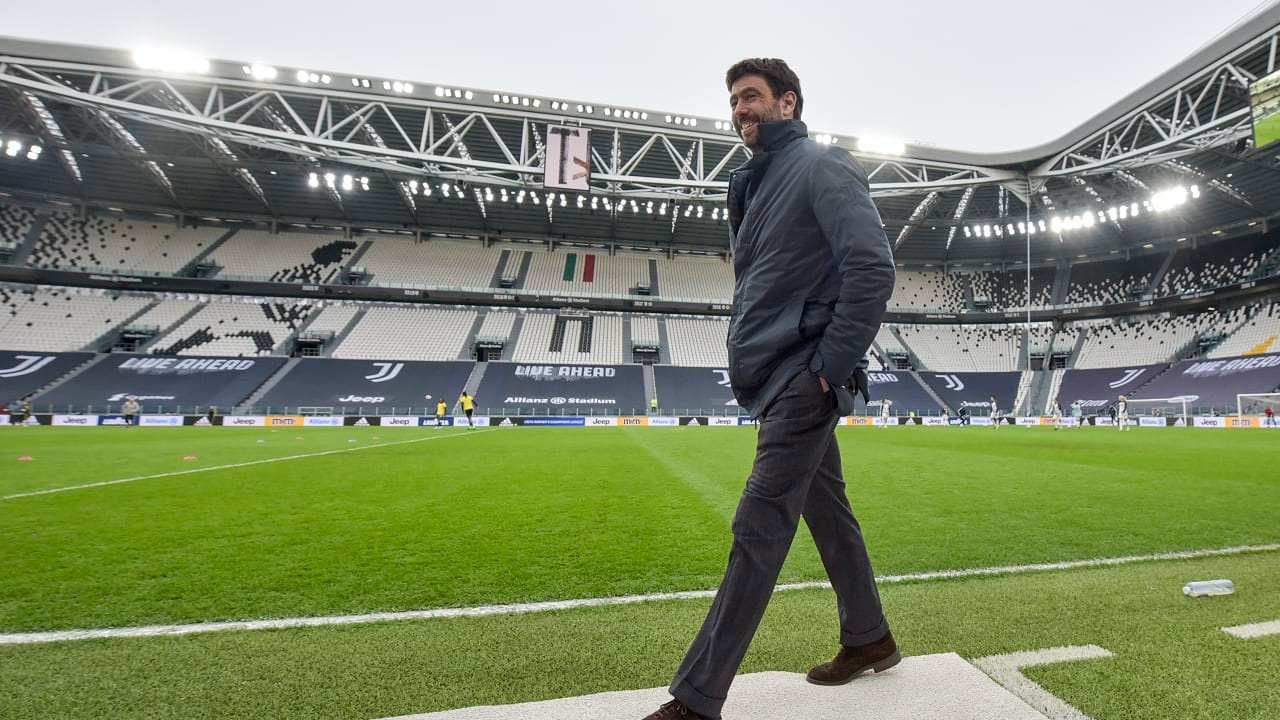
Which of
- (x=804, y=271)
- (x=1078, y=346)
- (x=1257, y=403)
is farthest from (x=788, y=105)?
(x=1078, y=346)

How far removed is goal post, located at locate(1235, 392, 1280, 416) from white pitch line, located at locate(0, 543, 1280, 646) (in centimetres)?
3388

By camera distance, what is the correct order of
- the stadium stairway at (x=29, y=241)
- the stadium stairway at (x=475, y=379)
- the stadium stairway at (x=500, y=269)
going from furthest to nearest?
the stadium stairway at (x=500, y=269)
the stadium stairway at (x=29, y=241)
the stadium stairway at (x=475, y=379)

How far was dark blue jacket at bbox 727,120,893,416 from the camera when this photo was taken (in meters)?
1.66

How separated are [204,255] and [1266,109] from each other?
50.7 metres

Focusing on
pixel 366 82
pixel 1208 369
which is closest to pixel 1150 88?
pixel 1208 369

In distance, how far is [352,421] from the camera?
2830 cm

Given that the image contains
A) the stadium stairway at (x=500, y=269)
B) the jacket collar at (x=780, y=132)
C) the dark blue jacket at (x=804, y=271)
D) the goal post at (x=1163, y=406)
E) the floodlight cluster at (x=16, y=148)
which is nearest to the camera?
the dark blue jacket at (x=804, y=271)

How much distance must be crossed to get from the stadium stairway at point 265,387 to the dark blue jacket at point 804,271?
32.9 m

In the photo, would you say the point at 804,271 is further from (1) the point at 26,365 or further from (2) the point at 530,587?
(1) the point at 26,365

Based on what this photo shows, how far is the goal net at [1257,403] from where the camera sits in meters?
26.0

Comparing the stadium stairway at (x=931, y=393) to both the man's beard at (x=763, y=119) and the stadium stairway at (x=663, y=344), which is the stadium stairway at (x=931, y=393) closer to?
the stadium stairway at (x=663, y=344)

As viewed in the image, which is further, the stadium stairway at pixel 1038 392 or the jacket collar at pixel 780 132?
the stadium stairway at pixel 1038 392

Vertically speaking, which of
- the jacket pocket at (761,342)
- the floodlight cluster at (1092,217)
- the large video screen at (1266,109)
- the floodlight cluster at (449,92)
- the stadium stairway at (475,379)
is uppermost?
the floodlight cluster at (449,92)

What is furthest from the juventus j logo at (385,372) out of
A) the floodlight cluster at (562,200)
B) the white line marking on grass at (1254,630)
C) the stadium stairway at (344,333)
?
the white line marking on grass at (1254,630)
